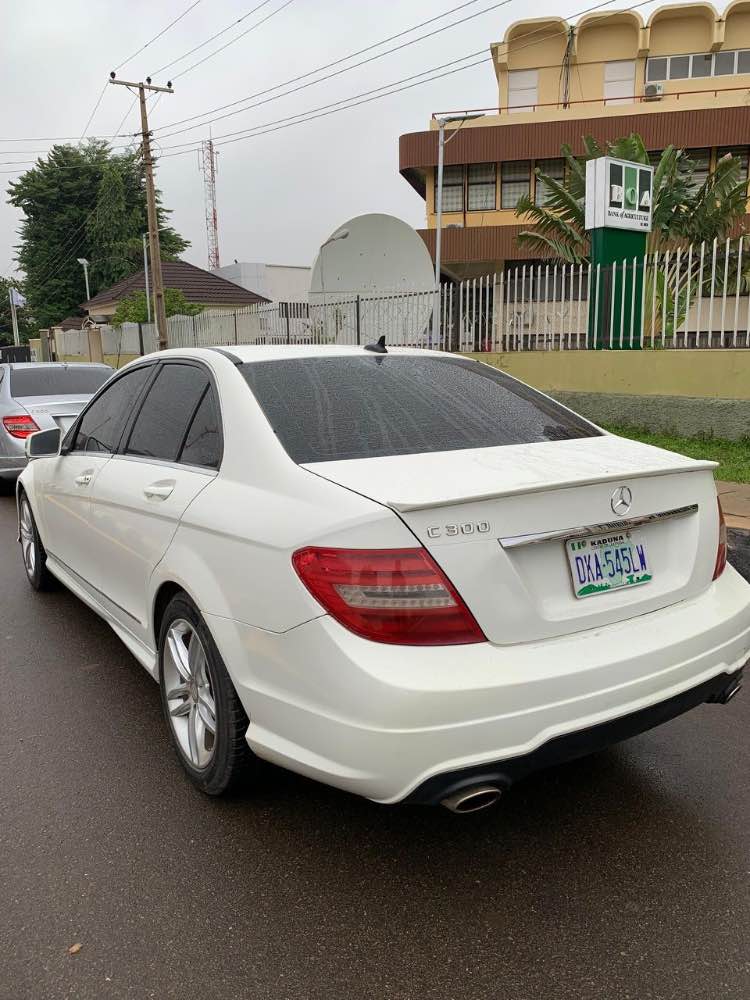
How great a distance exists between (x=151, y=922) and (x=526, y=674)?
1230 mm

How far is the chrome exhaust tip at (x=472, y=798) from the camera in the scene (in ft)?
7.00

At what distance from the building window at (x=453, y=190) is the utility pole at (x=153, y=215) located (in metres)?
10.8

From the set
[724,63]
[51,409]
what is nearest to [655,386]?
[51,409]

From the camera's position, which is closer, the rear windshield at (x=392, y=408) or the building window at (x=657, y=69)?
the rear windshield at (x=392, y=408)

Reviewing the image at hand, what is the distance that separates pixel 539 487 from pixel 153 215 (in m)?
24.1

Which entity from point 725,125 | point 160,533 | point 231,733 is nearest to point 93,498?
point 160,533

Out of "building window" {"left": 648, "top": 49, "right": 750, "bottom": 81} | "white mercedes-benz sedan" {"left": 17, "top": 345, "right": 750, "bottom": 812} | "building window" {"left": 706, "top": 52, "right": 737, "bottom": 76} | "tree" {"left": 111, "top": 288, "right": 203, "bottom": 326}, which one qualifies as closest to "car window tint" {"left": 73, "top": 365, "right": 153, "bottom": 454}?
"white mercedes-benz sedan" {"left": 17, "top": 345, "right": 750, "bottom": 812}

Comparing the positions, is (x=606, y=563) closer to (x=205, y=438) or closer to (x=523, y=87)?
(x=205, y=438)

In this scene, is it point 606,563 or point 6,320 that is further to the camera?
point 6,320

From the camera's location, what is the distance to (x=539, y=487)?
89.7 inches

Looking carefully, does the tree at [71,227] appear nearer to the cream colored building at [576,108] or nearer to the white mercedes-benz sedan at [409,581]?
the cream colored building at [576,108]

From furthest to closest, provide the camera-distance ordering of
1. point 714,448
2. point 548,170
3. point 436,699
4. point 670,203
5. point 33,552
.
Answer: point 548,170, point 670,203, point 714,448, point 33,552, point 436,699

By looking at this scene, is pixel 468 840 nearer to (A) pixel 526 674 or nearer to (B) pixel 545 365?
(A) pixel 526 674

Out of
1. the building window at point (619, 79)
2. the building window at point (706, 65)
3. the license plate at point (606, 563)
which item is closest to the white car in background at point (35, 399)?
the license plate at point (606, 563)
